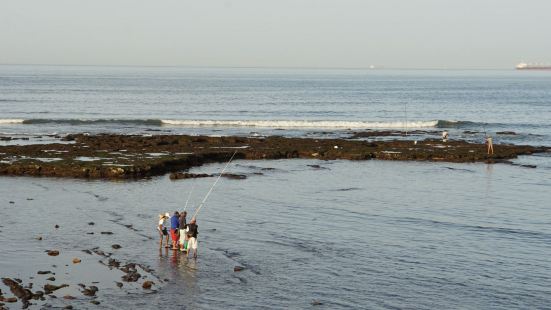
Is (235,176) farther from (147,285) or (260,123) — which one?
(260,123)

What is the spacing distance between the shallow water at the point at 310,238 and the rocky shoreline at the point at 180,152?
257cm

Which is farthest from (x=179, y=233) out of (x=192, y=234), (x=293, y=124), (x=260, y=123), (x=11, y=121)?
(x=11, y=121)

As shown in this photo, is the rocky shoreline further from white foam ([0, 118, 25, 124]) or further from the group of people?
white foam ([0, 118, 25, 124])

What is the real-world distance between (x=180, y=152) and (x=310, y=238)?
26.9 m

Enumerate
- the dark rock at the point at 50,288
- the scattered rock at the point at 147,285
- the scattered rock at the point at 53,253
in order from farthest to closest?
the scattered rock at the point at 53,253
the scattered rock at the point at 147,285
the dark rock at the point at 50,288

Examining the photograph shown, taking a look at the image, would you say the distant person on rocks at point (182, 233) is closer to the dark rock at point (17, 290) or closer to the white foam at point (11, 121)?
the dark rock at point (17, 290)

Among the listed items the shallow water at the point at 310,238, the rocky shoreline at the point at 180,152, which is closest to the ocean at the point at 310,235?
the shallow water at the point at 310,238

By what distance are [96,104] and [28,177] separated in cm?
8327

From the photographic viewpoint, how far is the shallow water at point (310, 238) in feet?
78.8

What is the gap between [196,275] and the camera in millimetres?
25484

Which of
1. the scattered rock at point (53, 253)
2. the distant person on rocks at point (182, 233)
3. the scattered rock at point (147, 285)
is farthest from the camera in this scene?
the distant person on rocks at point (182, 233)

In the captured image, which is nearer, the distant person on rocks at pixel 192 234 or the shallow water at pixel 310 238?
the shallow water at pixel 310 238

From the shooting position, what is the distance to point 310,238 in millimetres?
31469

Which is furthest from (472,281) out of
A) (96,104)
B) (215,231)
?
(96,104)
